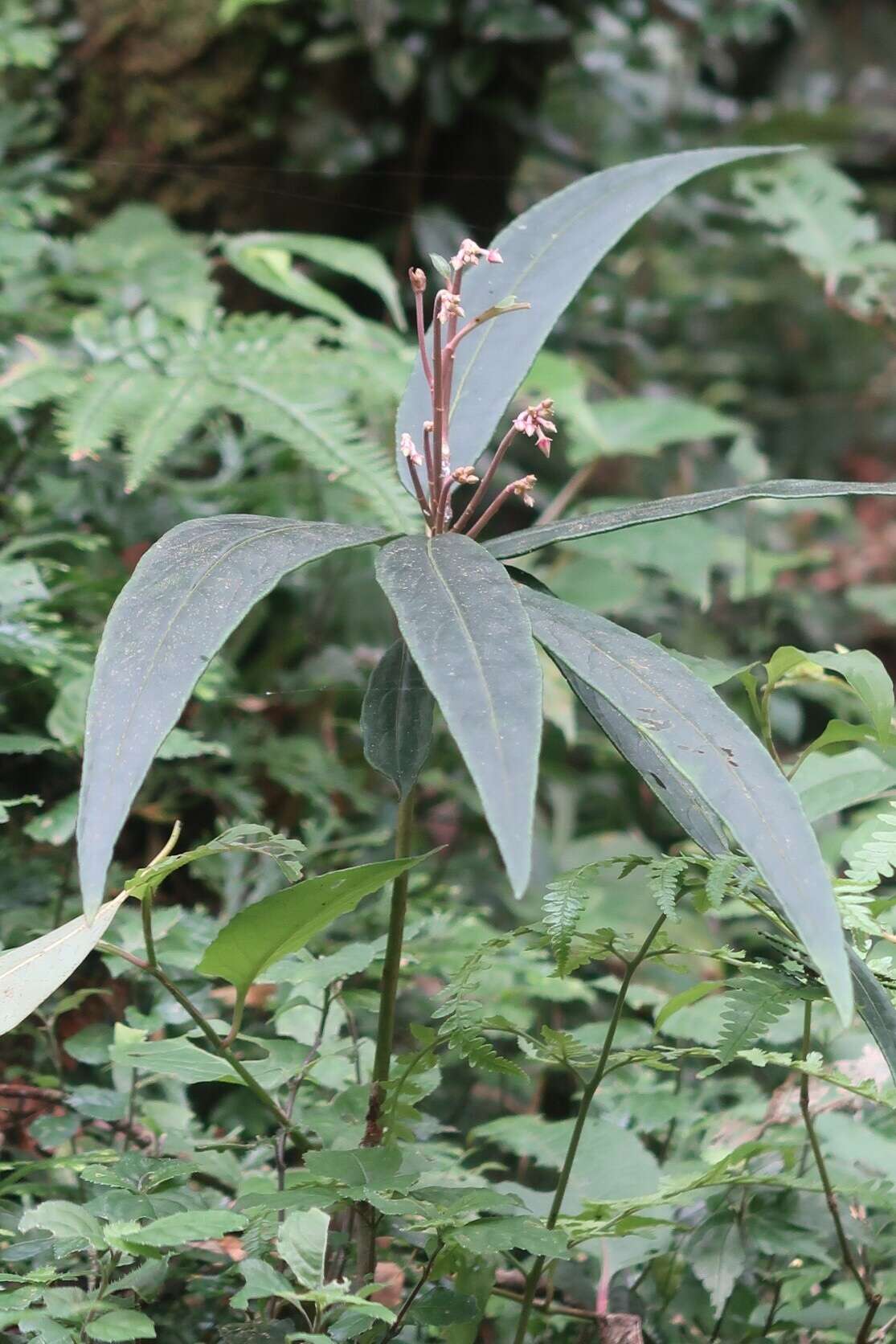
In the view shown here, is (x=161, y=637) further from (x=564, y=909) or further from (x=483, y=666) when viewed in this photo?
(x=564, y=909)

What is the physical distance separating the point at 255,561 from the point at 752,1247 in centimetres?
60

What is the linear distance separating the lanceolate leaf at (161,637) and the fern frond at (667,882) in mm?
247

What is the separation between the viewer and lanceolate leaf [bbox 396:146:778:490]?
849 millimetres

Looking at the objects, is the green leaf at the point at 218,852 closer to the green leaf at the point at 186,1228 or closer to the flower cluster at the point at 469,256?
the green leaf at the point at 186,1228

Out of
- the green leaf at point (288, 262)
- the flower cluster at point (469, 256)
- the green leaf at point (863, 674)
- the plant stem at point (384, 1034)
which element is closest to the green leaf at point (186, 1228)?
the plant stem at point (384, 1034)

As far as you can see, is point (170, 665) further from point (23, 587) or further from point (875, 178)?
point (875, 178)

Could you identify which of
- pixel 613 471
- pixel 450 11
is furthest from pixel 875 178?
pixel 450 11

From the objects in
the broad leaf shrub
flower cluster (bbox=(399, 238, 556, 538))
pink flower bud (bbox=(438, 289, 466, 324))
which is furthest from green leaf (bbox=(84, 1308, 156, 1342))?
pink flower bud (bbox=(438, 289, 466, 324))

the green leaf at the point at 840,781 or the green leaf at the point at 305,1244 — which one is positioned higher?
the green leaf at the point at 840,781

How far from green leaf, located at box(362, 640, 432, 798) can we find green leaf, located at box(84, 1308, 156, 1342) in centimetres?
30

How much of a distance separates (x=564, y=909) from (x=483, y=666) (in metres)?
0.17

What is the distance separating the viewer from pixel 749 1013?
65 centimetres

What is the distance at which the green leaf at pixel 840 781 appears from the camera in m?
0.88

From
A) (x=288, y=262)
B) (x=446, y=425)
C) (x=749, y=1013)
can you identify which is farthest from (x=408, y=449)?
(x=288, y=262)
